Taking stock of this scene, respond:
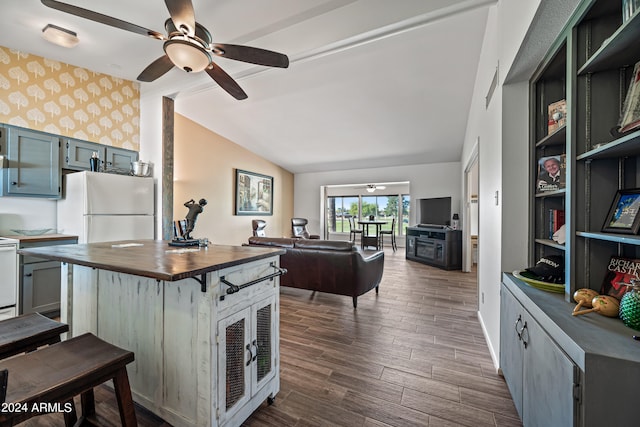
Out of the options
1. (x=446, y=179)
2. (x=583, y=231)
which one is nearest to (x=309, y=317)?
(x=583, y=231)

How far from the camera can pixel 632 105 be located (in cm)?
114

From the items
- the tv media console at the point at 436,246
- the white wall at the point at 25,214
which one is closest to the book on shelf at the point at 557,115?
the tv media console at the point at 436,246

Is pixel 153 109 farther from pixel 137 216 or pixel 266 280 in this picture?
pixel 266 280

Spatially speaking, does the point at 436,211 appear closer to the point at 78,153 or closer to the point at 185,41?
the point at 185,41

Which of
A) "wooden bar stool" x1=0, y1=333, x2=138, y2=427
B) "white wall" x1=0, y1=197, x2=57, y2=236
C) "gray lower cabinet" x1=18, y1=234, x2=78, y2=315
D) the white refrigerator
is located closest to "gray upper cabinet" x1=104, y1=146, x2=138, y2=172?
the white refrigerator

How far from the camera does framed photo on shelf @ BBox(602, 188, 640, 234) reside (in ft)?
3.70

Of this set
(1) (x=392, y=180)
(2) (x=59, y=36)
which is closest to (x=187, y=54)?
(2) (x=59, y=36)

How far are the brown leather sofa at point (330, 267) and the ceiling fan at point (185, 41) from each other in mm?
2099

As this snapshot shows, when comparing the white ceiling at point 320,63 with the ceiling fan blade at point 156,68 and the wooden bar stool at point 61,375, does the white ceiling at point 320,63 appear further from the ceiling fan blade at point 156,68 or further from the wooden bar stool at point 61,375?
the wooden bar stool at point 61,375

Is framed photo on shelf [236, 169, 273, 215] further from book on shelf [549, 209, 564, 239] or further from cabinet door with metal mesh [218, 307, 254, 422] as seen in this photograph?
book on shelf [549, 209, 564, 239]

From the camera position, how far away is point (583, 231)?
1304 millimetres

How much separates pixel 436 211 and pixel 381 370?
16.9 feet

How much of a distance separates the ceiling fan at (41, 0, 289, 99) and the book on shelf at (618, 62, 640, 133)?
2037 mm

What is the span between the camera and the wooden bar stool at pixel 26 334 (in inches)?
46.8
